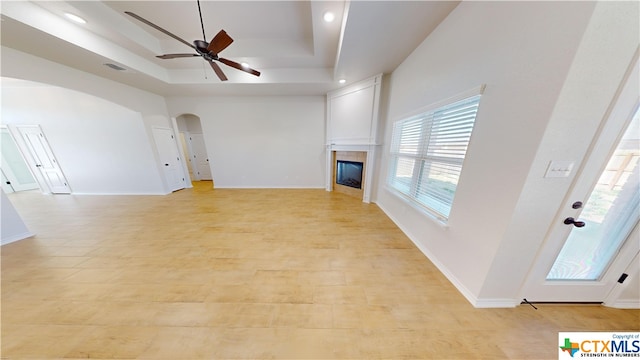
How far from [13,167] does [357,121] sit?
1001 centimetres

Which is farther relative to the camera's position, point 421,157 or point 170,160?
point 170,160

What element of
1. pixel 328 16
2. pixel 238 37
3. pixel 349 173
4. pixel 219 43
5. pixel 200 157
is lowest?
pixel 349 173

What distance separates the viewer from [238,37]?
3234mm

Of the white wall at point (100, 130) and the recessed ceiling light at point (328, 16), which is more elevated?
the recessed ceiling light at point (328, 16)

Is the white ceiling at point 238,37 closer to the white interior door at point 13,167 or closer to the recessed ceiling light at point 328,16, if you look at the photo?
the recessed ceiling light at point 328,16

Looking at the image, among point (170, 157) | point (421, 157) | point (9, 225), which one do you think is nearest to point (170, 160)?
point (170, 157)

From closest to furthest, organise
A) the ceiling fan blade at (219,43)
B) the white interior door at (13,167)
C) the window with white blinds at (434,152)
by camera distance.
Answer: the window with white blinds at (434,152) < the ceiling fan blade at (219,43) < the white interior door at (13,167)

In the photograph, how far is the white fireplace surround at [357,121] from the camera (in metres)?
3.53

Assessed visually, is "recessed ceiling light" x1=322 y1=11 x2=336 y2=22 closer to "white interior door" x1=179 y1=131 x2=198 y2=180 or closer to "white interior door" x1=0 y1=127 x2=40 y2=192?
"white interior door" x1=179 y1=131 x2=198 y2=180

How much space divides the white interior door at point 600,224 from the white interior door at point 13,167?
35.5ft

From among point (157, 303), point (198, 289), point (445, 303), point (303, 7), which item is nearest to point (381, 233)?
point (445, 303)

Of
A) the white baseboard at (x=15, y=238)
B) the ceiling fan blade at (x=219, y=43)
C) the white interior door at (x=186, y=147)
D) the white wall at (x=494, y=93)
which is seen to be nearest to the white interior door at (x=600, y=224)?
the white wall at (x=494, y=93)

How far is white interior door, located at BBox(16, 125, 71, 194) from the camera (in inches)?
170

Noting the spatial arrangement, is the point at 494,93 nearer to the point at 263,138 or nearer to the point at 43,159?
the point at 263,138
